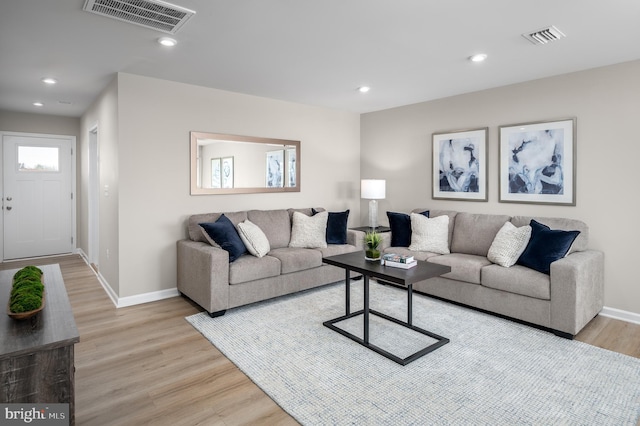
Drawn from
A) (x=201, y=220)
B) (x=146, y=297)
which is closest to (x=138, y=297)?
(x=146, y=297)

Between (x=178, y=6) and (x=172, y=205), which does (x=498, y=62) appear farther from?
(x=172, y=205)

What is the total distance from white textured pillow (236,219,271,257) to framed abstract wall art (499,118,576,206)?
2.84 metres

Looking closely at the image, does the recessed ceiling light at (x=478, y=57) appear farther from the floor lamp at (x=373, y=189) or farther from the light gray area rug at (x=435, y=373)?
the light gray area rug at (x=435, y=373)

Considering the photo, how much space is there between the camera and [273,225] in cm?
464

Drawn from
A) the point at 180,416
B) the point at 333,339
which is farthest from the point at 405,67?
the point at 180,416

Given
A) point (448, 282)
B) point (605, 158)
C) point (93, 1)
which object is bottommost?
point (448, 282)

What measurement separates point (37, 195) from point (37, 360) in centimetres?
610

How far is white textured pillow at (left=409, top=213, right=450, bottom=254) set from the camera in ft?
14.2

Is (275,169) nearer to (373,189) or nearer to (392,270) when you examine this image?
(373,189)

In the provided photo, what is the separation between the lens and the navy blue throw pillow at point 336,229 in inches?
188

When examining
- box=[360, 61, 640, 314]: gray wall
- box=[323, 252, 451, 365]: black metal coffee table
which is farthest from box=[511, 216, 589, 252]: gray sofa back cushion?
box=[323, 252, 451, 365]: black metal coffee table

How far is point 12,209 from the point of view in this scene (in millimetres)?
5980

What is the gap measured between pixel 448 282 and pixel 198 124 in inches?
131

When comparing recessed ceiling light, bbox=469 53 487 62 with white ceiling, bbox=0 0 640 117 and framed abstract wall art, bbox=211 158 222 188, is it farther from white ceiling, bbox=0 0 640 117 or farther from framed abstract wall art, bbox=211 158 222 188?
framed abstract wall art, bbox=211 158 222 188
